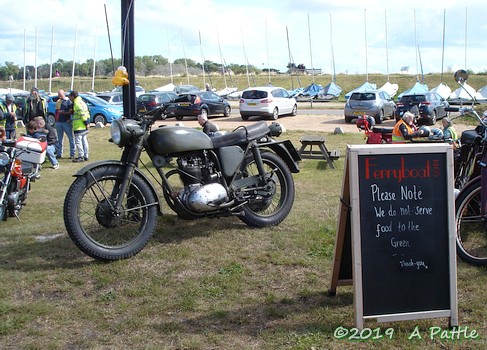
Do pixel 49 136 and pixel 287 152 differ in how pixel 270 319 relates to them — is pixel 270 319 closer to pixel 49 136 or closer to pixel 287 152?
pixel 287 152

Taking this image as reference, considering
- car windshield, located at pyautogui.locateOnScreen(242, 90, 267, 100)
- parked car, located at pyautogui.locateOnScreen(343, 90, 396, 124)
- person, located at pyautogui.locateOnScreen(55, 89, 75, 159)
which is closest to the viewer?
person, located at pyautogui.locateOnScreen(55, 89, 75, 159)

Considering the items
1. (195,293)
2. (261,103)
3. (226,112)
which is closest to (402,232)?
(195,293)

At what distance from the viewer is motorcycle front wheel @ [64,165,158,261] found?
16.0 ft

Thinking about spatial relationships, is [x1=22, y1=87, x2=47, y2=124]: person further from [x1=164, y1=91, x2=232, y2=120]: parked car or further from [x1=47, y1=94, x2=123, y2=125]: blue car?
[x1=164, y1=91, x2=232, y2=120]: parked car

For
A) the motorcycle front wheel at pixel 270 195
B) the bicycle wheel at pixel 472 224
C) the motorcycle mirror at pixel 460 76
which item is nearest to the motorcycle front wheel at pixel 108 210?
the motorcycle front wheel at pixel 270 195

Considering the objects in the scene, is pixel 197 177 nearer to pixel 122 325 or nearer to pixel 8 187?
pixel 122 325

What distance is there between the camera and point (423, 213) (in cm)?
372

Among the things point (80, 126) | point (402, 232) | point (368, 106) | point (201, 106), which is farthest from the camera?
point (201, 106)

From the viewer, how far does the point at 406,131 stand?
32.2ft

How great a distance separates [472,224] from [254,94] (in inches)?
871

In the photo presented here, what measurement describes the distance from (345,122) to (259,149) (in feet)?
65.7

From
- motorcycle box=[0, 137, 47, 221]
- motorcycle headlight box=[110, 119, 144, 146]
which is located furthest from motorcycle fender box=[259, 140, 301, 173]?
motorcycle box=[0, 137, 47, 221]

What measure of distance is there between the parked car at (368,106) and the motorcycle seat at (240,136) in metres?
19.6

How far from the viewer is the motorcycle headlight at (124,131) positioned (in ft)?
16.8
